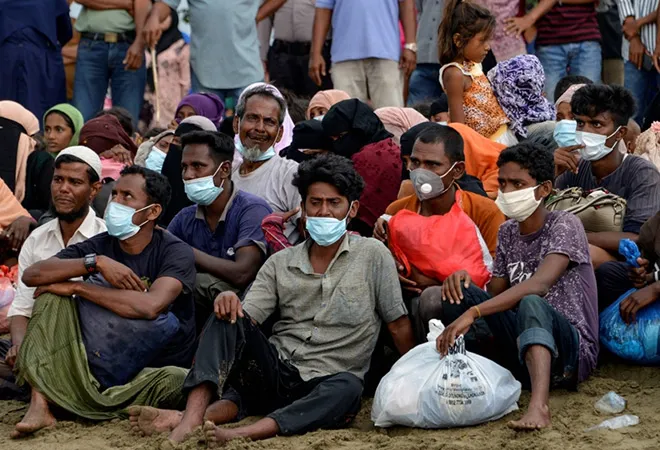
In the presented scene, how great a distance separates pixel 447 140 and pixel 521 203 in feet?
2.34

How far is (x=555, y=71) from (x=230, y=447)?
5721 mm

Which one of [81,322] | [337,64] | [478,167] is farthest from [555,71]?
[81,322]

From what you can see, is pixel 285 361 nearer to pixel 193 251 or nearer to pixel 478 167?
pixel 193 251

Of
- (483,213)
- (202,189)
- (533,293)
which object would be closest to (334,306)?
(533,293)

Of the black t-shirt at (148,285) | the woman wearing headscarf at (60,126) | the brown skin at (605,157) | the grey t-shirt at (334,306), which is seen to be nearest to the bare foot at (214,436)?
the grey t-shirt at (334,306)

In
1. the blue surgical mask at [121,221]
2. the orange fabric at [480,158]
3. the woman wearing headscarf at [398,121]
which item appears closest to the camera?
the blue surgical mask at [121,221]

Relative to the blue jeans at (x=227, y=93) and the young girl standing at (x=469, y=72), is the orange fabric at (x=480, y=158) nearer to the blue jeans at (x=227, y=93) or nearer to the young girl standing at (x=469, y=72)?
the young girl standing at (x=469, y=72)

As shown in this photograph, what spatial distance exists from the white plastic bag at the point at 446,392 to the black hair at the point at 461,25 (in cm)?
309

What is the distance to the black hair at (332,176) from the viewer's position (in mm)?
6621

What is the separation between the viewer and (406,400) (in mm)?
6035

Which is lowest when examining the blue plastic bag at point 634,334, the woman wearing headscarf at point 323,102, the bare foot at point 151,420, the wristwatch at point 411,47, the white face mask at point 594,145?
the bare foot at point 151,420

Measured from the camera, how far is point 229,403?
Result: 640cm

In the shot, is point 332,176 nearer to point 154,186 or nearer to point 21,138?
point 154,186

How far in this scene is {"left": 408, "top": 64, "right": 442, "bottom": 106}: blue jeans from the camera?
1077cm
